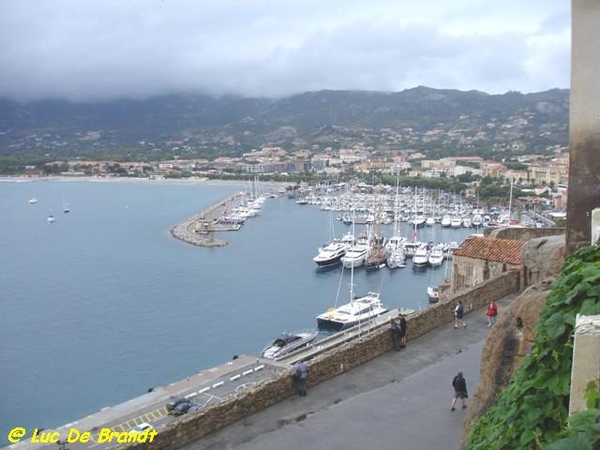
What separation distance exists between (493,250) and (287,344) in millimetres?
18152

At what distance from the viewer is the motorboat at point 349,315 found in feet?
119

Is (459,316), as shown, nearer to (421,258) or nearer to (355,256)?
(421,258)

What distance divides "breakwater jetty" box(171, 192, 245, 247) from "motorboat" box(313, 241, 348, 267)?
12915 millimetres

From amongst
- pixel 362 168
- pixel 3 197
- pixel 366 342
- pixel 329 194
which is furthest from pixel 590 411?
pixel 362 168

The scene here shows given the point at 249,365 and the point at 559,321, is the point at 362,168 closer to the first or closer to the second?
the point at 249,365

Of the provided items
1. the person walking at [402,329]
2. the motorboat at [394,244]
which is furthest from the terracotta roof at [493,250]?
the motorboat at [394,244]

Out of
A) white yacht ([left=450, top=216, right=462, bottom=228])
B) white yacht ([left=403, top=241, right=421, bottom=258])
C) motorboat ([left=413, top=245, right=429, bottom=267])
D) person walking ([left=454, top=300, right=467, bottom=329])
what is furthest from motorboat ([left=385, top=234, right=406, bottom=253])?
person walking ([left=454, top=300, right=467, bottom=329])

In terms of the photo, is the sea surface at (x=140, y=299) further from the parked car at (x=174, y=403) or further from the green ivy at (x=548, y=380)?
the green ivy at (x=548, y=380)

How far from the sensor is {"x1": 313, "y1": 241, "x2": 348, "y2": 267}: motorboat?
2108 inches

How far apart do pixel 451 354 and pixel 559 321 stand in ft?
20.3

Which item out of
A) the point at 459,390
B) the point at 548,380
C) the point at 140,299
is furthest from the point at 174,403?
the point at 140,299

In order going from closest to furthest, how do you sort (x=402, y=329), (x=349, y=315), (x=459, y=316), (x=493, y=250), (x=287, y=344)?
(x=402, y=329) < (x=459, y=316) < (x=493, y=250) < (x=287, y=344) < (x=349, y=315)

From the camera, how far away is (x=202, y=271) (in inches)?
2062

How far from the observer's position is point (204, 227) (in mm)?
74312
